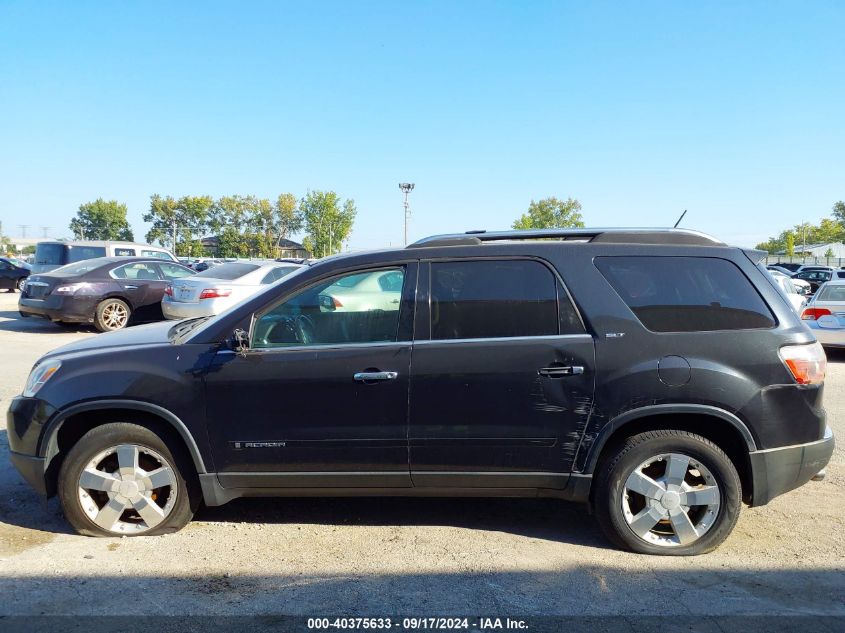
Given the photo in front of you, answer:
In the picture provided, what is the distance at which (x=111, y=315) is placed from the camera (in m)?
12.6

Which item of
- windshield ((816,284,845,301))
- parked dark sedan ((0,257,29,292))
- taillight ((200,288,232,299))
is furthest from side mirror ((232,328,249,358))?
parked dark sedan ((0,257,29,292))

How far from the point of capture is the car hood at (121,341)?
3971mm

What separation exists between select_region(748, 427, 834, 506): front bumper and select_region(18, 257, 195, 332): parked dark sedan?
38.2ft

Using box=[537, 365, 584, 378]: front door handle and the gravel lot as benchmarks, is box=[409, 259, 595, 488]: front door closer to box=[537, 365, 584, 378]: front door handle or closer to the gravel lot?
box=[537, 365, 584, 378]: front door handle

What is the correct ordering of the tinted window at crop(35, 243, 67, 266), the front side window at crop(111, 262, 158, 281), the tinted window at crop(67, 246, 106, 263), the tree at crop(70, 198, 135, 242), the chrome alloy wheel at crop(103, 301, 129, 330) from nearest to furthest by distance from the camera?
the chrome alloy wheel at crop(103, 301, 129, 330)
the front side window at crop(111, 262, 158, 281)
the tinted window at crop(67, 246, 106, 263)
the tinted window at crop(35, 243, 67, 266)
the tree at crop(70, 198, 135, 242)

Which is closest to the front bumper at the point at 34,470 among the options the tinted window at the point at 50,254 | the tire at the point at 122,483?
the tire at the point at 122,483

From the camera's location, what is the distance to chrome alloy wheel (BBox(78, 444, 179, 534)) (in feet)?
12.3

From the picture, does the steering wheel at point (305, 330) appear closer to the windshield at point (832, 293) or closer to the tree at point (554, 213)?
the windshield at point (832, 293)

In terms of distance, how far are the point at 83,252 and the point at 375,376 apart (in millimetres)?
15202

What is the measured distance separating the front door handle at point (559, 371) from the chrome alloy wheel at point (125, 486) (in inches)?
88.0

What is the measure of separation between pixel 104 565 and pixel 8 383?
5264 millimetres

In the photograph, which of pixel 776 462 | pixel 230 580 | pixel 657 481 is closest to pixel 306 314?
pixel 230 580

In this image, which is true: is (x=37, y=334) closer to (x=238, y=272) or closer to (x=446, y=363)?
(x=238, y=272)

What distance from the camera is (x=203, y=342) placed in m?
3.76
